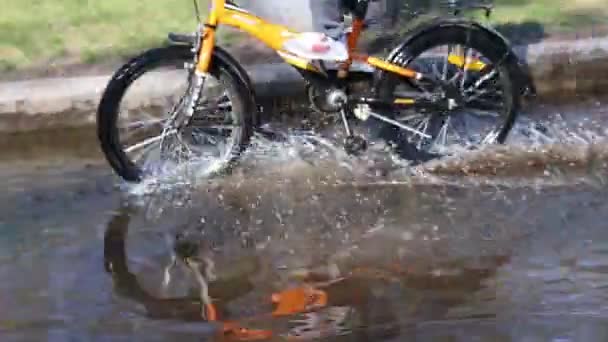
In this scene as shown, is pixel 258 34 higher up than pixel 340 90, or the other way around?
pixel 258 34

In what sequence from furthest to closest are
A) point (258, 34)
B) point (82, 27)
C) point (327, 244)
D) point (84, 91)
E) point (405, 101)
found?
point (82, 27)
point (84, 91)
point (405, 101)
point (258, 34)
point (327, 244)

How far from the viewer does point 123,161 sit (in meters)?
6.09

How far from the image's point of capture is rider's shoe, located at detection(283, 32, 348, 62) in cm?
598

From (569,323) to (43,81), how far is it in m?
4.25

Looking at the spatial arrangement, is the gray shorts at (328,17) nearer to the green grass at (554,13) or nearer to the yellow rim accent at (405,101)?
the yellow rim accent at (405,101)

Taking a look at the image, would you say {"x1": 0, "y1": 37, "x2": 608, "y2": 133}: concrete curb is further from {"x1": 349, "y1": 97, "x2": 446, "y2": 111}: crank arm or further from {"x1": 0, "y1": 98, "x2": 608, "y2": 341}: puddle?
{"x1": 349, "y1": 97, "x2": 446, "y2": 111}: crank arm

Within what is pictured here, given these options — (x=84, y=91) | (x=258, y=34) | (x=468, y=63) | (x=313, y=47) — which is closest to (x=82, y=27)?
(x=84, y=91)

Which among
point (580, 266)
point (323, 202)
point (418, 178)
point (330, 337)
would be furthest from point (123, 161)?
point (580, 266)

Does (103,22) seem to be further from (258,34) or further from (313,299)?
(313,299)

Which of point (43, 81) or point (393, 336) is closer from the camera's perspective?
point (393, 336)

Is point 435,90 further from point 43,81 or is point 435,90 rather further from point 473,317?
point 43,81

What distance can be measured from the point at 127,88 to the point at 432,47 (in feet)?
5.78

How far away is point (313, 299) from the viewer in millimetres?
4824

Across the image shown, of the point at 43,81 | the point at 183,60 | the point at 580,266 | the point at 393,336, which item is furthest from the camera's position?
the point at 43,81
